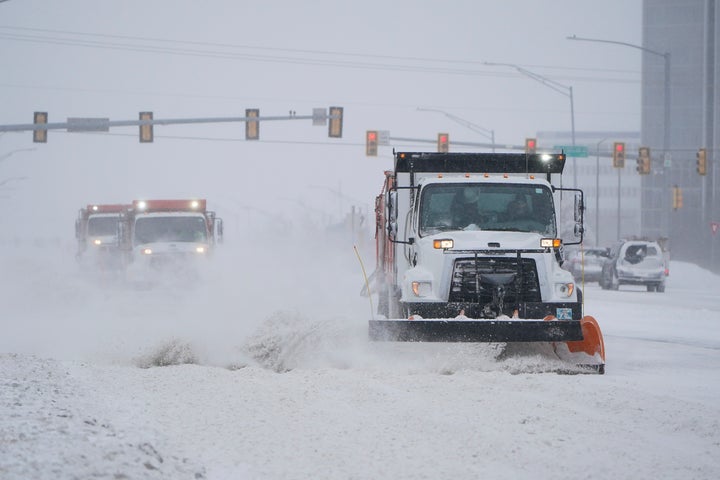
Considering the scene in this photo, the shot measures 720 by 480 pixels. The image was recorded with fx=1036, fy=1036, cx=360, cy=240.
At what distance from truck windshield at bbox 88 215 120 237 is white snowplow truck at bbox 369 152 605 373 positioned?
87.6 ft

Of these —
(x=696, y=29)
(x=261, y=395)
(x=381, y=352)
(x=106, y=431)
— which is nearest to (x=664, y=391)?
(x=381, y=352)

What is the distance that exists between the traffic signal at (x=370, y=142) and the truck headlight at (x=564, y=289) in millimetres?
31035

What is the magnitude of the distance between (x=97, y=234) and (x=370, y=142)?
39.2 feet

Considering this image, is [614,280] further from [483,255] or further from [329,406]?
[329,406]

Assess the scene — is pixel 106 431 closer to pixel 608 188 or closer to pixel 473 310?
pixel 473 310

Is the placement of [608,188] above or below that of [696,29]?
below

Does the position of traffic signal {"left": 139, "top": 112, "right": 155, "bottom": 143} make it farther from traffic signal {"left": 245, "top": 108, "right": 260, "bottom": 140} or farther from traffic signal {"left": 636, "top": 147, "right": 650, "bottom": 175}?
traffic signal {"left": 636, "top": 147, "right": 650, "bottom": 175}

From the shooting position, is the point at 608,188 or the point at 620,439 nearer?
the point at 620,439

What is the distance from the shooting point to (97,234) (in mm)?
39312

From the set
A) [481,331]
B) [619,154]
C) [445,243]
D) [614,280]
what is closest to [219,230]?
[614,280]

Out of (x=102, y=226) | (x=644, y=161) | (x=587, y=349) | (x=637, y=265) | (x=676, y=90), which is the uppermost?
(x=676, y=90)

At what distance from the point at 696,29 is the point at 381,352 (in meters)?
125

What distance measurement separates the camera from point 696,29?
127m

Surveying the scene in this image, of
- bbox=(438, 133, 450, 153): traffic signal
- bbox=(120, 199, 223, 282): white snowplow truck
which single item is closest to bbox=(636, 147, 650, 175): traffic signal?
bbox=(438, 133, 450, 153): traffic signal
